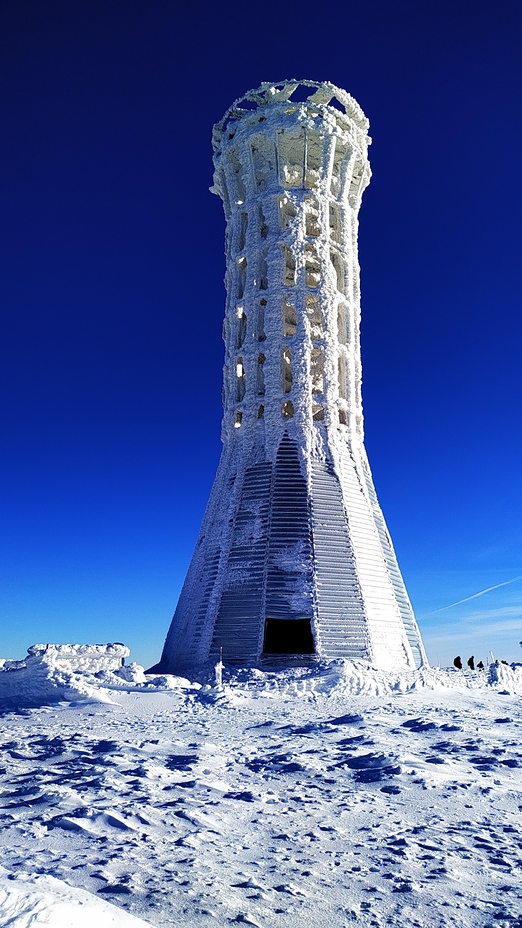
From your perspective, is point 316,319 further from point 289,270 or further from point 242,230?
point 242,230

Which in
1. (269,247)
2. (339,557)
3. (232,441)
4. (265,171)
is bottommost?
(339,557)

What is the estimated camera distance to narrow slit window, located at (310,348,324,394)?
99.7 feet

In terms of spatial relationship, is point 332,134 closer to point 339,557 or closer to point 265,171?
point 265,171

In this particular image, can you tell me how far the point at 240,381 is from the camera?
3108cm

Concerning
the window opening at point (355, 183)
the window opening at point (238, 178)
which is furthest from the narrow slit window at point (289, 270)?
the window opening at point (355, 183)

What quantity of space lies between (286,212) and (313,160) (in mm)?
3262

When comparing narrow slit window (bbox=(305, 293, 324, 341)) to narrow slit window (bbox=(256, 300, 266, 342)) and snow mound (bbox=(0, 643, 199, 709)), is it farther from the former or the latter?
snow mound (bbox=(0, 643, 199, 709))

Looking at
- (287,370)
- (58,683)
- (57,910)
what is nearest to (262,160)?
(287,370)

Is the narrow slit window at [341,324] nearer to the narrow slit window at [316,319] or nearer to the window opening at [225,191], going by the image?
the narrow slit window at [316,319]

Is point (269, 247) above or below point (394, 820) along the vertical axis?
above

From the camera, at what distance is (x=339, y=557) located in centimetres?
2509

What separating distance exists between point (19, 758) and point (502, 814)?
717 cm

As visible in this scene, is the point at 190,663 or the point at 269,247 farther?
the point at 269,247

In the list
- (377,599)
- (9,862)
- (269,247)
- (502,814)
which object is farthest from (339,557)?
(9,862)
